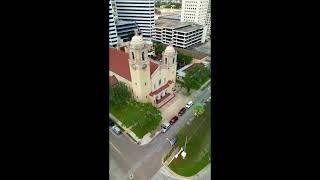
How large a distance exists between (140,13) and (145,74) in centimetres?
1770

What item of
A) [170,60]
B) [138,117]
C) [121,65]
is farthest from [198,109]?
[121,65]

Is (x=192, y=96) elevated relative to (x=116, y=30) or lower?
lower

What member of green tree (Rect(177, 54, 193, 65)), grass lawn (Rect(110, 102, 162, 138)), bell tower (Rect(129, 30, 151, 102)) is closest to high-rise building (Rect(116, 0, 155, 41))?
green tree (Rect(177, 54, 193, 65))

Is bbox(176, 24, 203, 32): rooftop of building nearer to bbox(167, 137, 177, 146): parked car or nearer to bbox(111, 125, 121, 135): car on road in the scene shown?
bbox(111, 125, 121, 135): car on road

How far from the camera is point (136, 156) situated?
1187 centimetres

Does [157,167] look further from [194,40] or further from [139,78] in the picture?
[194,40]

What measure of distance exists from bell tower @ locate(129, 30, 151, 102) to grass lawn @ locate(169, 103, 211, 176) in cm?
421

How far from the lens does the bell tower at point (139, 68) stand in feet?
45.5

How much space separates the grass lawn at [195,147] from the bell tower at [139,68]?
4.21 m

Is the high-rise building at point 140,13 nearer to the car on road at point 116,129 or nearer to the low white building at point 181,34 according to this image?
the low white building at point 181,34

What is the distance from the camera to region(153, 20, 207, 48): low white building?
29109 mm

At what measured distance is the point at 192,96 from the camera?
17.8m

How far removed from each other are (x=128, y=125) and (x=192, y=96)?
640 centimetres
